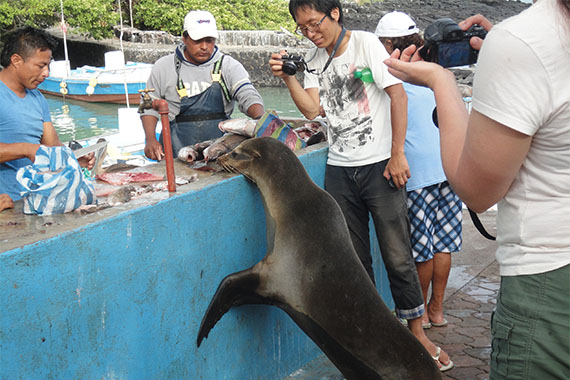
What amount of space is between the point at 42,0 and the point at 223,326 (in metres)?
28.5

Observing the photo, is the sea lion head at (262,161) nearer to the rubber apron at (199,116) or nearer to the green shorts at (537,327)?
the rubber apron at (199,116)

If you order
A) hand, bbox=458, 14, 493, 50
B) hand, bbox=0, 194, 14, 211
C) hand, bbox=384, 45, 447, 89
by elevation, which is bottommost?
hand, bbox=0, 194, 14, 211

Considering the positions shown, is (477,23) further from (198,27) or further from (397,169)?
(198,27)

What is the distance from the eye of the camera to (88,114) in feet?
76.6

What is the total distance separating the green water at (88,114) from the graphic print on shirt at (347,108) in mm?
16966

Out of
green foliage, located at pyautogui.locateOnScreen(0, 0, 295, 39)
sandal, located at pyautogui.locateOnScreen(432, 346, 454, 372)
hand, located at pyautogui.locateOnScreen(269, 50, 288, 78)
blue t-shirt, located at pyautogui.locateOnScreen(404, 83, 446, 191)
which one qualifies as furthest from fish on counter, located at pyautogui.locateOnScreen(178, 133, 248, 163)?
green foliage, located at pyautogui.locateOnScreen(0, 0, 295, 39)

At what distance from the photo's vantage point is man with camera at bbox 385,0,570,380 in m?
1.60

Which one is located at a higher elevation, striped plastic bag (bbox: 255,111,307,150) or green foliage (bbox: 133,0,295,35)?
striped plastic bag (bbox: 255,111,307,150)

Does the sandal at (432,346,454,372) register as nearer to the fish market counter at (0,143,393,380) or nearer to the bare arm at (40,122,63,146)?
the fish market counter at (0,143,393,380)

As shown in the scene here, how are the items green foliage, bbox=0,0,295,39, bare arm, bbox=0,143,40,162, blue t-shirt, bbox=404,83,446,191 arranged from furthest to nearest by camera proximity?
1. green foliage, bbox=0,0,295,39
2. blue t-shirt, bbox=404,83,446,191
3. bare arm, bbox=0,143,40,162

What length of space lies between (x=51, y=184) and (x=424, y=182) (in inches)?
105

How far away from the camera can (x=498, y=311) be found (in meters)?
1.87

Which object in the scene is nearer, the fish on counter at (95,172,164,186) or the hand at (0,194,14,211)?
the hand at (0,194,14,211)

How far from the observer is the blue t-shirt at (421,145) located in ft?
15.3
